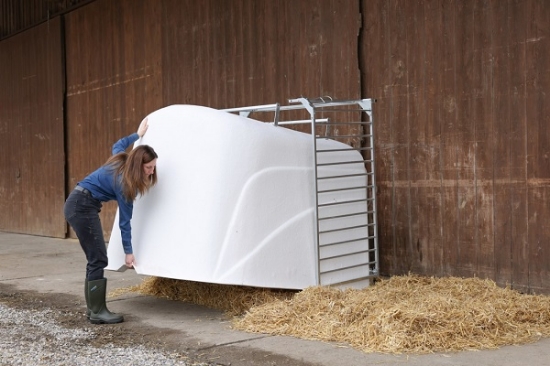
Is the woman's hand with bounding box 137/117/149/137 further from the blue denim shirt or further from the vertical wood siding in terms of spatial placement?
the vertical wood siding

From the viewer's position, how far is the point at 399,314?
17.2 ft

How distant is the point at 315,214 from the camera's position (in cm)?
661

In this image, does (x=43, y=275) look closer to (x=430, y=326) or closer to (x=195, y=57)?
(x=195, y=57)

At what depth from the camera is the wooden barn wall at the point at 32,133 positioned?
46.5ft

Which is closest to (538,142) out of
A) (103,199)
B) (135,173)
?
(135,173)

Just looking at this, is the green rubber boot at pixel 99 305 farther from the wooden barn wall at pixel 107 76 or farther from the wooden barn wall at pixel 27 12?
the wooden barn wall at pixel 27 12

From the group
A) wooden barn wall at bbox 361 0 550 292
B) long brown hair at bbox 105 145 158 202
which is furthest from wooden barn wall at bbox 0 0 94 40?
long brown hair at bbox 105 145 158 202

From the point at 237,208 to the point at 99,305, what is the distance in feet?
4.74

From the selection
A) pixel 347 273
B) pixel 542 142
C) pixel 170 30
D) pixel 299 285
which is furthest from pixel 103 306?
pixel 170 30

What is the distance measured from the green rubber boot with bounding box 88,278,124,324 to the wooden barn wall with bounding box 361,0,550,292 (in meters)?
3.05

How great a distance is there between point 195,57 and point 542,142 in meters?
5.59

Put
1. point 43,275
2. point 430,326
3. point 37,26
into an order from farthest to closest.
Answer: point 37,26
point 43,275
point 430,326

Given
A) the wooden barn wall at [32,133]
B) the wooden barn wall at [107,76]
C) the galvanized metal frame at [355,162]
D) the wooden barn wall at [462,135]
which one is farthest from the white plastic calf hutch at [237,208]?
the wooden barn wall at [32,133]

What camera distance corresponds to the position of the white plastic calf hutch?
6.05 metres
